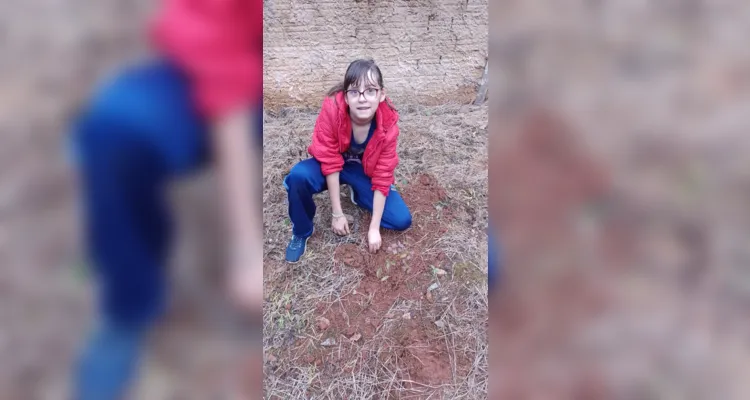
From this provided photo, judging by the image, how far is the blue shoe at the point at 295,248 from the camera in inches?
35.5

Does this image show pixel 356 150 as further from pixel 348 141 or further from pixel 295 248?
pixel 295 248

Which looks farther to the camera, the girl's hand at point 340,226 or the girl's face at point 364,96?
the girl's hand at point 340,226

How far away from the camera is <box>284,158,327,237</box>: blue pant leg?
3.27 ft
